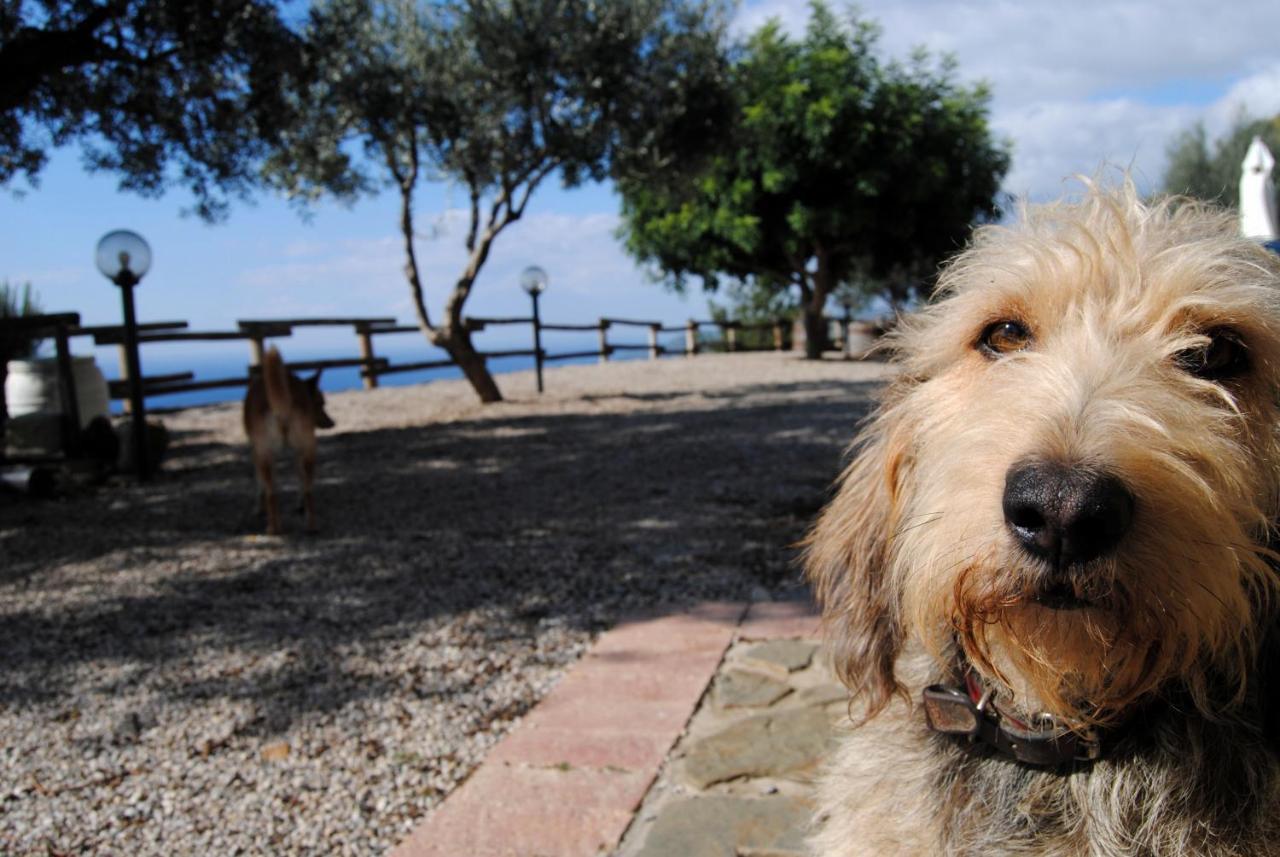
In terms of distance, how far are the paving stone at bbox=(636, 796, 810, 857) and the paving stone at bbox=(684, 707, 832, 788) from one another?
15 centimetres

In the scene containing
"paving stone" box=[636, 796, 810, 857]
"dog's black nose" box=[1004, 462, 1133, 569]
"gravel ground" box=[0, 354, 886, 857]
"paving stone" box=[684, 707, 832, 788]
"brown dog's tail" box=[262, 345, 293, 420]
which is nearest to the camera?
"dog's black nose" box=[1004, 462, 1133, 569]

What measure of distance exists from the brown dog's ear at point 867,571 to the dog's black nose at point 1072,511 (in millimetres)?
524

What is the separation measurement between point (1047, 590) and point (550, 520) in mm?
5864

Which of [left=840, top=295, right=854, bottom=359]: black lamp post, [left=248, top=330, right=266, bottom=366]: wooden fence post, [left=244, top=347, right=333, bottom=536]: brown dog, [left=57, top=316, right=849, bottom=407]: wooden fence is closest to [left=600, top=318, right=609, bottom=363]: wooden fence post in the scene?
[left=57, top=316, right=849, bottom=407]: wooden fence

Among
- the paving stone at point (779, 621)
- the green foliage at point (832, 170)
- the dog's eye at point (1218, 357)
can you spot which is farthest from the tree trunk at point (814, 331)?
the dog's eye at point (1218, 357)

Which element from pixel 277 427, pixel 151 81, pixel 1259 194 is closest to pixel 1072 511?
pixel 1259 194

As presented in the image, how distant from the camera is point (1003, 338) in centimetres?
183

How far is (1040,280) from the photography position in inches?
67.7

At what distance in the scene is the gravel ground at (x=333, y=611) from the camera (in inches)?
121

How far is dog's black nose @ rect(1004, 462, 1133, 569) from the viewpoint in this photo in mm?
1307

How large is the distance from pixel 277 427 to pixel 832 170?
19269 mm

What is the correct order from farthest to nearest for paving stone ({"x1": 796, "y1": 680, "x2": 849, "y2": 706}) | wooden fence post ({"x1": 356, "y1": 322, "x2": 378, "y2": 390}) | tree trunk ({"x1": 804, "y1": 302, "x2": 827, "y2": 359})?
tree trunk ({"x1": 804, "y1": 302, "x2": 827, "y2": 359}) → wooden fence post ({"x1": 356, "y1": 322, "x2": 378, "y2": 390}) → paving stone ({"x1": 796, "y1": 680, "x2": 849, "y2": 706})

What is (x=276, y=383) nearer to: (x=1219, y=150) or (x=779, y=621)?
(x=779, y=621)

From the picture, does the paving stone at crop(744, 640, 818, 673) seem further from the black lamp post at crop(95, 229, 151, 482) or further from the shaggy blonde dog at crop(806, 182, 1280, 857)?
the black lamp post at crop(95, 229, 151, 482)
